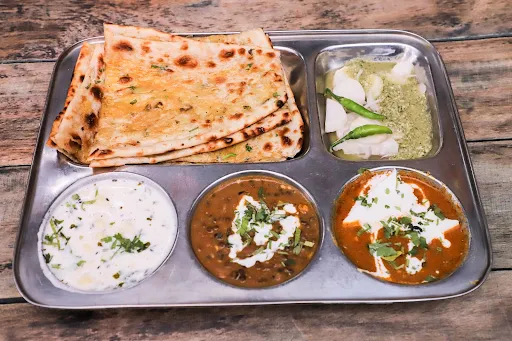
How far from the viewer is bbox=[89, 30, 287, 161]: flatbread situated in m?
3.39

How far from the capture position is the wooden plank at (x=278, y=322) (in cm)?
283

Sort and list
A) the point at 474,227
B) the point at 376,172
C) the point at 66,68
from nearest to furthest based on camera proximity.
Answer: the point at 474,227
the point at 376,172
the point at 66,68

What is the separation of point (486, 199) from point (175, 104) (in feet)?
7.33

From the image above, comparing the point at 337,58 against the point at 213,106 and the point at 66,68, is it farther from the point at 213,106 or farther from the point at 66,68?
the point at 66,68

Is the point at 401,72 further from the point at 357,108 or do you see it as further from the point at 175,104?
the point at 175,104

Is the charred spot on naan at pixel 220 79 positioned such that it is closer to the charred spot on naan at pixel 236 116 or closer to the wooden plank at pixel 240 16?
the charred spot on naan at pixel 236 116

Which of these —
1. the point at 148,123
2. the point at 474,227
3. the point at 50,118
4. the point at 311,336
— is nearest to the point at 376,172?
the point at 474,227

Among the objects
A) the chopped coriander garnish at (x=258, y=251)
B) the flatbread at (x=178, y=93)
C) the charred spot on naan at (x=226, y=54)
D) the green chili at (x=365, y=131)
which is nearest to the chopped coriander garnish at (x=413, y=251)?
the chopped coriander garnish at (x=258, y=251)

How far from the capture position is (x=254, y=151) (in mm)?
3529

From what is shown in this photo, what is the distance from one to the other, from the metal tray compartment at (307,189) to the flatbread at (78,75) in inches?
7.9

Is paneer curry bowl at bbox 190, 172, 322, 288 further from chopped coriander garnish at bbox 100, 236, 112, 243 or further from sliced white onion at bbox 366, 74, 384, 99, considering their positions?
sliced white onion at bbox 366, 74, 384, 99

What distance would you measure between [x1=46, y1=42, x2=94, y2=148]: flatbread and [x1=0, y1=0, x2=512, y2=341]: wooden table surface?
441 mm

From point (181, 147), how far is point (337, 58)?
1.66m

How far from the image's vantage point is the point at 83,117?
3549 mm
